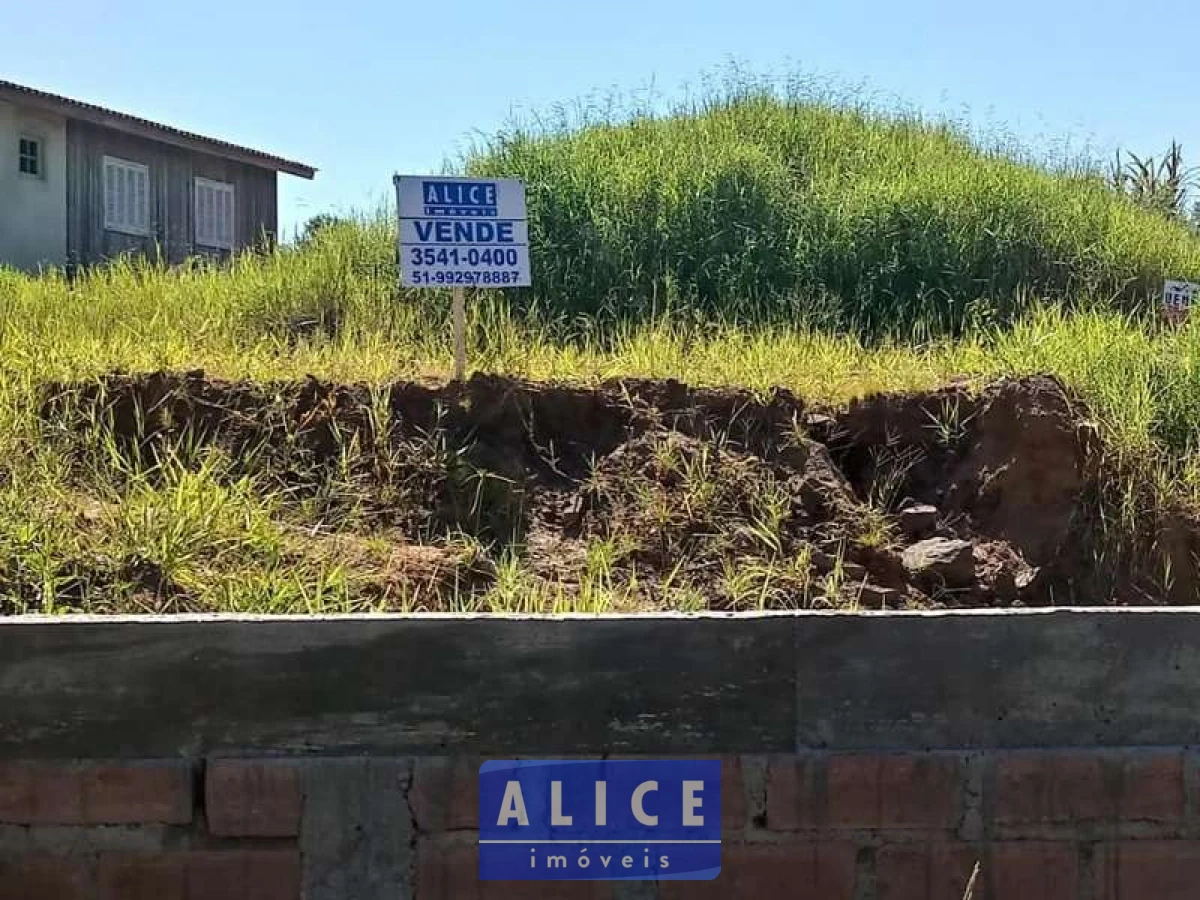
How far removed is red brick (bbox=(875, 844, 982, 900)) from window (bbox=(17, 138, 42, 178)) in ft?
54.6

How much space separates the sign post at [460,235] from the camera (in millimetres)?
4605

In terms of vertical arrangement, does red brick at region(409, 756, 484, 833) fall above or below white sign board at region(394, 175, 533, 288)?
below

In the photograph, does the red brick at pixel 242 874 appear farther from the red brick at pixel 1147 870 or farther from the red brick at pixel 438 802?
the red brick at pixel 1147 870

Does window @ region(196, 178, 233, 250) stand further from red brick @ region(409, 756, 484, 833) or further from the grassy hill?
red brick @ region(409, 756, 484, 833)

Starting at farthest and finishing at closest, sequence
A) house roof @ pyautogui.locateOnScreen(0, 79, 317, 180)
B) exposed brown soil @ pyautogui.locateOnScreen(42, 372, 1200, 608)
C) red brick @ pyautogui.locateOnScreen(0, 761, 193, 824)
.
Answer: house roof @ pyautogui.locateOnScreen(0, 79, 317, 180)
exposed brown soil @ pyautogui.locateOnScreen(42, 372, 1200, 608)
red brick @ pyautogui.locateOnScreen(0, 761, 193, 824)

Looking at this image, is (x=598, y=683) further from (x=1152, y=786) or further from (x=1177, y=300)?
(x=1177, y=300)

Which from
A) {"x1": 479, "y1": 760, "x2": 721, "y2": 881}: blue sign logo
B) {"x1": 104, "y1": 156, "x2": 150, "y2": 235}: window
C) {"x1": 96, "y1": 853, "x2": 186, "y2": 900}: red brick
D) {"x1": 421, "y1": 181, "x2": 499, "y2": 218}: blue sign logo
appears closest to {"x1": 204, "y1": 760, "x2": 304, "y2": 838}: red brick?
{"x1": 96, "y1": 853, "x2": 186, "y2": 900}: red brick

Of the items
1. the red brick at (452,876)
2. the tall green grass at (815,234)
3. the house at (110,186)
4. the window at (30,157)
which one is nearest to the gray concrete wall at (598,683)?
the red brick at (452,876)

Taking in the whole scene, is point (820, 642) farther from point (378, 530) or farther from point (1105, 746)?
point (378, 530)

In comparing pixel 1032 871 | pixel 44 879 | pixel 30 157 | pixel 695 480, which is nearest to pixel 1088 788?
pixel 1032 871

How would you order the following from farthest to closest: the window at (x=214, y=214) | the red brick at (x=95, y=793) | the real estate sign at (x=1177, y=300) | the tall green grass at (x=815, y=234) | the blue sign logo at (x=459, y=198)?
the window at (x=214, y=214)
the tall green grass at (x=815, y=234)
the real estate sign at (x=1177, y=300)
the blue sign logo at (x=459, y=198)
the red brick at (x=95, y=793)

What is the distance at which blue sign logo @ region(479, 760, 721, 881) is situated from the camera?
10.1 feet

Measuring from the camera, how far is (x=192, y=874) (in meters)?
3.02

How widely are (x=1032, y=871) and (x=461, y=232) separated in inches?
117
